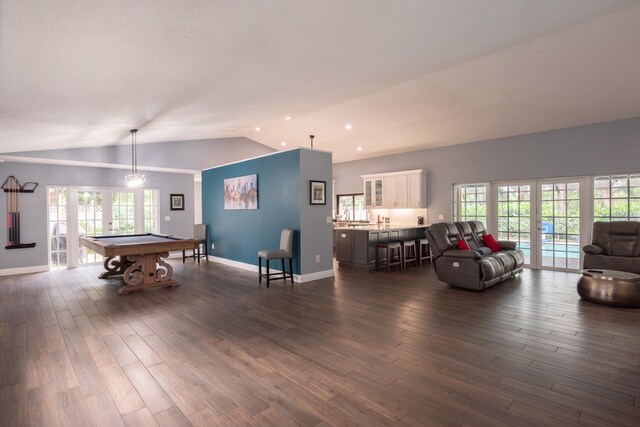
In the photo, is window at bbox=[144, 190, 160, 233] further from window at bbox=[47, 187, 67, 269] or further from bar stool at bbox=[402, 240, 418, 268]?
bar stool at bbox=[402, 240, 418, 268]

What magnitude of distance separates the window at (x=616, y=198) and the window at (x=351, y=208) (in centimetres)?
532

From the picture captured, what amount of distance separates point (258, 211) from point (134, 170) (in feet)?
11.8

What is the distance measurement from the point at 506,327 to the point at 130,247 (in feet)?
16.6

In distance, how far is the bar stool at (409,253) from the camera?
23.4ft

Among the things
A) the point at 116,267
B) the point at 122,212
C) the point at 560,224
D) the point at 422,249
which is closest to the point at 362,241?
the point at 422,249

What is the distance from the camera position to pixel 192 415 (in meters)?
2.02

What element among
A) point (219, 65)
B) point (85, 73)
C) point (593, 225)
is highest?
point (219, 65)

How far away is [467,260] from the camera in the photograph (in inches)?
196

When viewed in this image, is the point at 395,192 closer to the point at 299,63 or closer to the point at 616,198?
the point at 616,198

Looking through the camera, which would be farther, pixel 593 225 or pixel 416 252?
pixel 416 252

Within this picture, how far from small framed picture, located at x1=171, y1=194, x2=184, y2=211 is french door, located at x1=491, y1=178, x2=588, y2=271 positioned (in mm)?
7872

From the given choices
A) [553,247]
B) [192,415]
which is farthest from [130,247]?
[553,247]

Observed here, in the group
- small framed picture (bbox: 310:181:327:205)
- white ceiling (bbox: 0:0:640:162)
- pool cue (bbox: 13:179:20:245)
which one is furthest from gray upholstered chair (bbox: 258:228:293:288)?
pool cue (bbox: 13:179:20:245)

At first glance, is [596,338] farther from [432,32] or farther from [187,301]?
[187,301]
